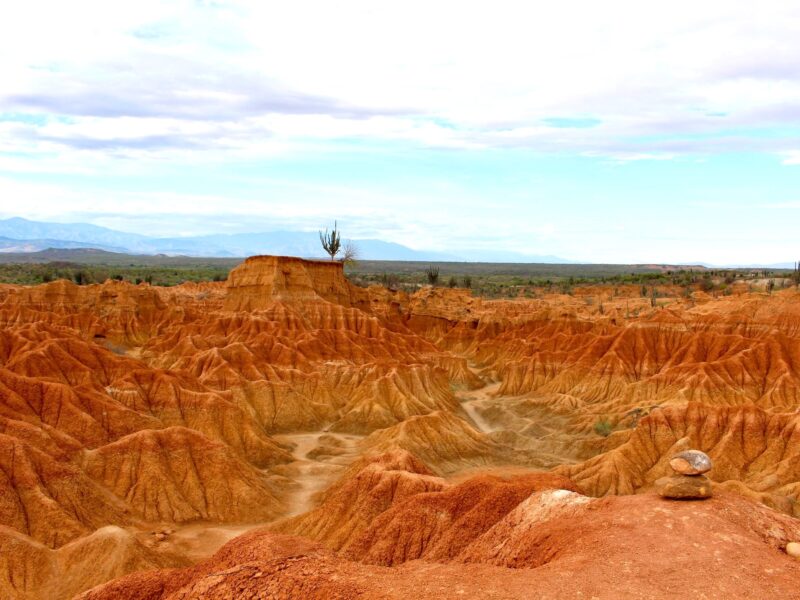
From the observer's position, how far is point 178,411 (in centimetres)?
5391

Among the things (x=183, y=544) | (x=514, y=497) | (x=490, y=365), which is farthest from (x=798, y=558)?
(x=490, y=365)

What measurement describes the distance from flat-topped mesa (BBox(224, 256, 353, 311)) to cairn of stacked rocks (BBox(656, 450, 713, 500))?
255 feet

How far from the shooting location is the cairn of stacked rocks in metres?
19.9

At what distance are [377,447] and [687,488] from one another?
115ft

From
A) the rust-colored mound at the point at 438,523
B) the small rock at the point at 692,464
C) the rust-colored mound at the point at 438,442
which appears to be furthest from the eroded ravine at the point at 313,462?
the small rock at the point at 692,464

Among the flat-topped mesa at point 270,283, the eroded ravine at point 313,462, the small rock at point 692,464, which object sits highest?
the flat-topped mesa at point 270,283

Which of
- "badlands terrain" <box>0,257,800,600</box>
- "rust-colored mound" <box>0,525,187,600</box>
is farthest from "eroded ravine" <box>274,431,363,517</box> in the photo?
Result: "rust-colored mound" <box>0,525,187,600</box>

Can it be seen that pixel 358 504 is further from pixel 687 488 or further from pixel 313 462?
pixel 313 462

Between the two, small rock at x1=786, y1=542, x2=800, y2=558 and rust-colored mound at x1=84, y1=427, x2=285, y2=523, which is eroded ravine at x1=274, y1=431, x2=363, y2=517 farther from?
small rock at x1=786, y1=542, x2=800, y2=558

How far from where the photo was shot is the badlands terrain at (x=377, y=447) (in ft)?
58.7

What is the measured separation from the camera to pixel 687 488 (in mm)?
19984

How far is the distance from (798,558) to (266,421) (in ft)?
168

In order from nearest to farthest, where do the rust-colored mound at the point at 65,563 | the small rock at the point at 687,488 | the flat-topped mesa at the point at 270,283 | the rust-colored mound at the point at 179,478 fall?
1. the small rock at the point at 687,488
2. the rust-colored mound at the point at 65,563
3. the rust-colored mound at the point at 179,478
4. the flat-topped mesa at the point at 270,283

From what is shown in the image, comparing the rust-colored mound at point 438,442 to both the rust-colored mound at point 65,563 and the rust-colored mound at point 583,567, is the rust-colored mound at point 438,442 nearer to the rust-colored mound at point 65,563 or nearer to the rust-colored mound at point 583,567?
the rust-colored mound at point 65,563
